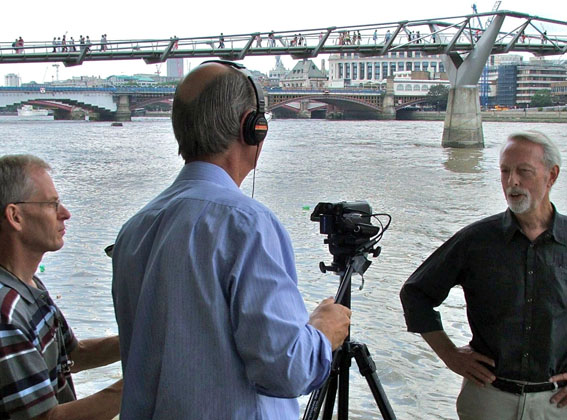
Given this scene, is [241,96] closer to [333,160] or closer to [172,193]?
[172,193]

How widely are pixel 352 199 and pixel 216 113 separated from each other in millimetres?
15690

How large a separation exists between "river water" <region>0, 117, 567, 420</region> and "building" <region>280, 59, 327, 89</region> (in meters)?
52.8

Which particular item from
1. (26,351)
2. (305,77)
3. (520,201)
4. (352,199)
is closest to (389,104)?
(305,77)

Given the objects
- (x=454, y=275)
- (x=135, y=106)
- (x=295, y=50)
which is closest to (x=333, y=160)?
(x=295, y=50)

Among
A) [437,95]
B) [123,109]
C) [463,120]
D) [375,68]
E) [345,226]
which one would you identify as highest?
[375,68]

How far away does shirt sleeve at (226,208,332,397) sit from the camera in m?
1.34

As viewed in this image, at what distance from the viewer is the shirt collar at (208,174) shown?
4.91 ft

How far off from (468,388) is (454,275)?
0.35 metres

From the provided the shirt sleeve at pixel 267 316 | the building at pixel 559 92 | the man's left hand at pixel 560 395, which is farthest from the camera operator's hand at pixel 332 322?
the building at pixel 559 92

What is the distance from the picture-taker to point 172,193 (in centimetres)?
151

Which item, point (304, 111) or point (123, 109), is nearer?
point (123, 109)

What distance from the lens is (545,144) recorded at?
235cm

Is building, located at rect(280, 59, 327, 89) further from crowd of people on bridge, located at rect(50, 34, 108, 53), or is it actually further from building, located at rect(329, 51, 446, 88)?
crowd of people on bridge, located at rect(50, 34, 108, 53)

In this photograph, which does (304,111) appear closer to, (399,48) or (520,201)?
(399,48)
